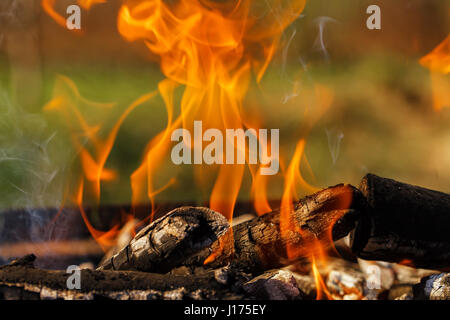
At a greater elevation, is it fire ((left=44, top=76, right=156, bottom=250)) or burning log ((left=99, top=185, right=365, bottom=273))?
fire ((left=44, top=76, right=156, bottom=250))

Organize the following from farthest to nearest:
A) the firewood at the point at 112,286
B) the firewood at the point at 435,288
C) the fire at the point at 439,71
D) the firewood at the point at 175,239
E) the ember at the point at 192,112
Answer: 1. the fire at the point at 439,71
2. the ember at the point at 192,112
3. the firewood at the point at 435,288
4. the firewood at the point at 175,239
5. the firewood at the point at 112,286

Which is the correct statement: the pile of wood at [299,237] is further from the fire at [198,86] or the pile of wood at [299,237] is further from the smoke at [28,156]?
the smoke at [28,156]

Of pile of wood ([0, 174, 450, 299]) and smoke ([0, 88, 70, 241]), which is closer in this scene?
pile of wood ([0, 174, 450, 299])

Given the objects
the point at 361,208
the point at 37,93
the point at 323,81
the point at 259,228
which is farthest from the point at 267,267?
the point at 37,93

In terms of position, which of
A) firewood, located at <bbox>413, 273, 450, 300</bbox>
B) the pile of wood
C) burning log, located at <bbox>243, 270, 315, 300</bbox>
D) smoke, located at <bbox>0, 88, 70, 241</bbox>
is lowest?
firewood, located at <bbox>413, 273, 450, 300</bbox>

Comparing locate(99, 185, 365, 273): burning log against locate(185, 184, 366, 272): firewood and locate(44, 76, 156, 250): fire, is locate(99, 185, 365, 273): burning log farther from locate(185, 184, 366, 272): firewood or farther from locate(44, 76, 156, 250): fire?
locate(44, 76, 156, 250): fire

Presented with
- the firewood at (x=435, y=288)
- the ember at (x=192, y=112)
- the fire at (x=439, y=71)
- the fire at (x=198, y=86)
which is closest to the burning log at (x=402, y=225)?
the firewood at (x=435, y=288)

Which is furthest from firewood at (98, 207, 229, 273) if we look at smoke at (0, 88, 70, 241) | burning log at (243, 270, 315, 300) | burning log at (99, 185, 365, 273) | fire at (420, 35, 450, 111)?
fire at (420, 35, 450, 111)
